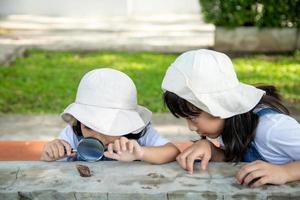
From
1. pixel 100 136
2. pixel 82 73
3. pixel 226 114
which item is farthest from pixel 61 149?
pixel 82 73

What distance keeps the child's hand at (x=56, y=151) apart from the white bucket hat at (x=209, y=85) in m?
0.50

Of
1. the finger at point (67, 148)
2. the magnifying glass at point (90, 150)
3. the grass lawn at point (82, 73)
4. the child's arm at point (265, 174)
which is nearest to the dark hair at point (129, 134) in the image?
the finger at point (67, 148)

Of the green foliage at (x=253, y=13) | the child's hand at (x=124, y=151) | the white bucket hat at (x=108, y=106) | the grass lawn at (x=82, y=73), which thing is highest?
the white bucket hat at (x=108, y=106)

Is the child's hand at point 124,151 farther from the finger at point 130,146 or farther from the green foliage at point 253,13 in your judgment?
the green foliage at point 253,13

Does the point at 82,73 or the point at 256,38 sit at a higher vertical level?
the point at 256,38

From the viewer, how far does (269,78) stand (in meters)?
6.60

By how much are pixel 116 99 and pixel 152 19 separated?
1030cm

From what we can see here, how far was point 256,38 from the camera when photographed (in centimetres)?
842

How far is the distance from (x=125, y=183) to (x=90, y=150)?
0.38 metres

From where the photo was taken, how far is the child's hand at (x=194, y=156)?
6.06 feet

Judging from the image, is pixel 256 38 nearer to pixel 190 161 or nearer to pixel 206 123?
pixel 206 123

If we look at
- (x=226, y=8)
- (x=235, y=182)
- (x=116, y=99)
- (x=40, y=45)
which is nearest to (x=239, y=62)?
(x=226, y=8)

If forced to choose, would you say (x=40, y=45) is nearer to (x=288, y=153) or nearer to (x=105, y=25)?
(x=105, y=25)

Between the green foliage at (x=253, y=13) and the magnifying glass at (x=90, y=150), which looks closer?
the magnifying glass at (x=90, y=150)
